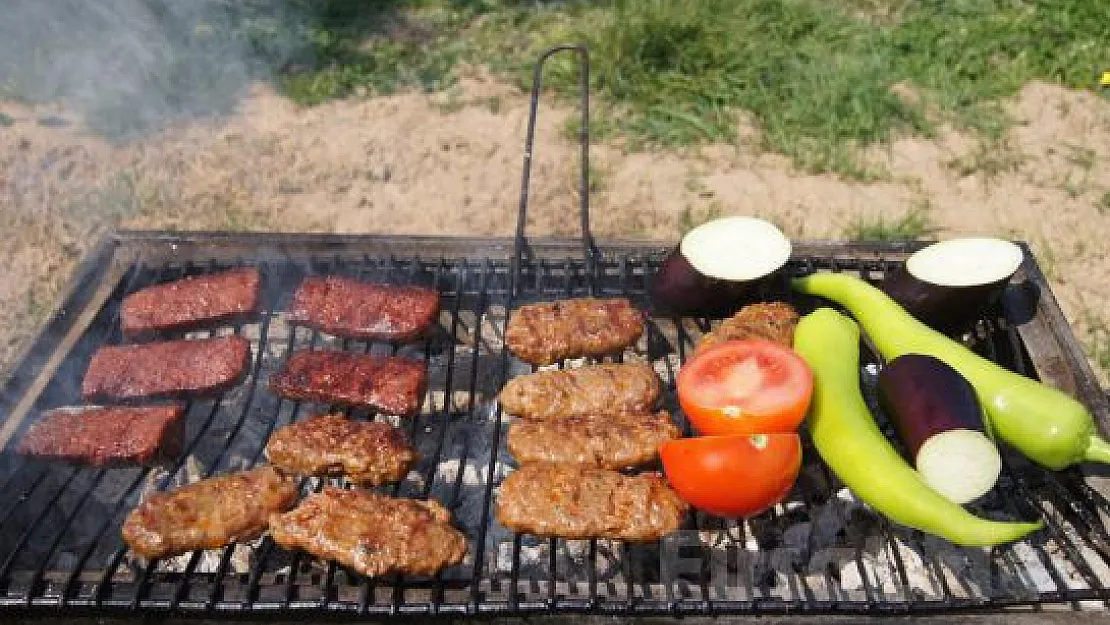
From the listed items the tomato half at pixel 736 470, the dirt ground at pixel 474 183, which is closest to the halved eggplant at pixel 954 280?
the tomato half at pixel 736 470

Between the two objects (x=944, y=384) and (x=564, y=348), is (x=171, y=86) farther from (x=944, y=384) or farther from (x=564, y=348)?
(x=944, y=384)

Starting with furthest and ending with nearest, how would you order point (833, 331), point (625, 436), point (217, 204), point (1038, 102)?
point (1038, 102) < point (217, 204) < point (833, 331) < point (625, 436)

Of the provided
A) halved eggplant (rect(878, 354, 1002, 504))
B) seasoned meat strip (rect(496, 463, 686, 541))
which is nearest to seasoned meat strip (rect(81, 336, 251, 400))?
seasoned meat strip (rect(496, 463, 686, 541))

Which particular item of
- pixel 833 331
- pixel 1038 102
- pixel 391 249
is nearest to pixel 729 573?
pixel 833 331

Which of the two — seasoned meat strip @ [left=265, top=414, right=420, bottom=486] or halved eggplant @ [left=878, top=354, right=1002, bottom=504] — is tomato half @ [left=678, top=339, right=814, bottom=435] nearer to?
halved eggplant @ [left=878, top=354, right=1002, bottom=504]

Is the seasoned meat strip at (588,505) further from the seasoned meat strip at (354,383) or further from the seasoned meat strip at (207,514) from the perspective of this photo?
the seasoned meat strip at (207,514)

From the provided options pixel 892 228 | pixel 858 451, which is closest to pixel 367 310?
pixel 858 451
